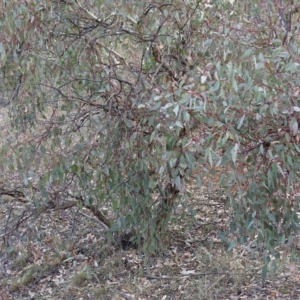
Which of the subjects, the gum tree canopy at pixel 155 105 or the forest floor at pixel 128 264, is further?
the forest floor at pixel 128 264

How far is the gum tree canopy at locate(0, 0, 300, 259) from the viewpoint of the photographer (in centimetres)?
206

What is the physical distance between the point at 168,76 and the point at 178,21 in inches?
13.2

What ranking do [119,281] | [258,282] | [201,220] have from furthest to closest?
[201,220]
[119,281]
[258,282]

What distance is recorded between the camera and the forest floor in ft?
12.5

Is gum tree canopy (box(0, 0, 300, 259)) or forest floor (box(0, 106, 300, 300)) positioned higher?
gum tree canopy (box(0, 0, 300, 259))

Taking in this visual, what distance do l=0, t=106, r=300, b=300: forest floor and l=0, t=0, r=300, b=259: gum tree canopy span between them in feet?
1.69

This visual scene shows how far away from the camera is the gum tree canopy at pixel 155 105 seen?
2.06 m

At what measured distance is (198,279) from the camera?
3.99 meters

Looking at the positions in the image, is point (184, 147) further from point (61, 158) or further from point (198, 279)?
point (198, 279)

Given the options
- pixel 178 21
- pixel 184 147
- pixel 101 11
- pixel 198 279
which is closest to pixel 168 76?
pixel 178 21

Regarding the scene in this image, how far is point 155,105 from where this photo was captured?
7.67 feet

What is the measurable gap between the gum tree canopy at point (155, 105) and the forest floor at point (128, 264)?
20.3 inches

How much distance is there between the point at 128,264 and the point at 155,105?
235 centimetres

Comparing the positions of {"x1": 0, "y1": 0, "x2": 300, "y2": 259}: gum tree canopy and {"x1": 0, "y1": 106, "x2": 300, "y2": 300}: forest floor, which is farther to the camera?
{"x1": 0, "y1": 106, "x2": 300, "y2": 300}: forest floor
